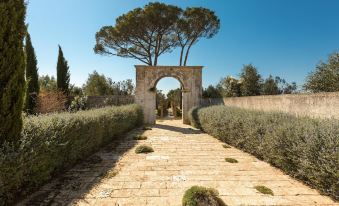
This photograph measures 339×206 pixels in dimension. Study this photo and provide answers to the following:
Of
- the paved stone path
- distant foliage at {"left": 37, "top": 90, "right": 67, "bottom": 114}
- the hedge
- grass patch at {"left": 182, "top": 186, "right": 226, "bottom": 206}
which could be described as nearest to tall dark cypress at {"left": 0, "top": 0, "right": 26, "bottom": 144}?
the hedge

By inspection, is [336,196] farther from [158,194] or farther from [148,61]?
[148,61]

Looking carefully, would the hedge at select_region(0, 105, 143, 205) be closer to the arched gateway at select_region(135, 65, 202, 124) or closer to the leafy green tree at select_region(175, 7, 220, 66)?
the arched gateway at select_region(135, 65, 202, 124)

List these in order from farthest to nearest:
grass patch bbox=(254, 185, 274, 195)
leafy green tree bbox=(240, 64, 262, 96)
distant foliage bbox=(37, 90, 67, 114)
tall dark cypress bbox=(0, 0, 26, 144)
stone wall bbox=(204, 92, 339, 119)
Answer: leafy green tree bbox=(240, 64, 262, 96) < distant foliage bbox=(37, 90, 67, 114) < stone wall bbox=(204, 92, 339, 119) < grass patch bbox=(254, 185, 274, 195) < tall dark cypress bbox=(0, 0, 26, 144)

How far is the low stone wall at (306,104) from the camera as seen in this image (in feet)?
15.6

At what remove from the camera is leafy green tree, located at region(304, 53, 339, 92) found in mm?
8062

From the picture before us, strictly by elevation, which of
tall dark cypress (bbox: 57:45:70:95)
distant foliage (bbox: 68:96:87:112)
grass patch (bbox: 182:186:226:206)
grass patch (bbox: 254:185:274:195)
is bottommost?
grass patch (bbox: 254:185:274:195)

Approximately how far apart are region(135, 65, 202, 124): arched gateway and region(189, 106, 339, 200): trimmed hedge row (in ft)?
24.4

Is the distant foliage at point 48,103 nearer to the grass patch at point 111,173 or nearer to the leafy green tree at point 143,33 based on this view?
the leafy green tree at point 143,33

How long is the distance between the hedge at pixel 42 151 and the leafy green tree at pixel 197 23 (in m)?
14.0

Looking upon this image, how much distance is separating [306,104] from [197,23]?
13584 millimetres

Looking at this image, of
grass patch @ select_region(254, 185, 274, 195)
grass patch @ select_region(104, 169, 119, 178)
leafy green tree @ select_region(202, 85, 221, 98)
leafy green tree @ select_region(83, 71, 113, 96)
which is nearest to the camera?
grass patch @ select_region(254, 185, 274, 195)

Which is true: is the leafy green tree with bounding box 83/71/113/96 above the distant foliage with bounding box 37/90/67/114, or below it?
above

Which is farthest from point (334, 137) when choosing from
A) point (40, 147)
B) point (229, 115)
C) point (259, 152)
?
point (40, 147)

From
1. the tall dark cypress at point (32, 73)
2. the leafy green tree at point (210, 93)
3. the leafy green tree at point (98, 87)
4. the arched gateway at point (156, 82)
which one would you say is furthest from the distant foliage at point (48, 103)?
the leafy green tree at point (210, 93)
